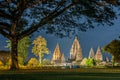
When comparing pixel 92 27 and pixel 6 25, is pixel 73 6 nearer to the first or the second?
pixel 92 27

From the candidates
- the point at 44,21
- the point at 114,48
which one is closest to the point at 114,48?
the point at 114,48

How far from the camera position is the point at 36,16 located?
39.3 meters

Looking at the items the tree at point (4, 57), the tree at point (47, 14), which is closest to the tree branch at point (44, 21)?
the tree at point (47, 14)

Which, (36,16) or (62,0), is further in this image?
(36,16)

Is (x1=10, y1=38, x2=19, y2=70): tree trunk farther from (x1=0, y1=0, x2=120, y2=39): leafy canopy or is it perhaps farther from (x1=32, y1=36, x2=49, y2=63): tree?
(x1=32, y1=36, x2=49, y2=63): tree

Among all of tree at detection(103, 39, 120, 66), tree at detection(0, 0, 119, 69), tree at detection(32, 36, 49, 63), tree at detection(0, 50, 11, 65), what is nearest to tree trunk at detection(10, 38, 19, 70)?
tree at detection(0, 0, 119, 69)

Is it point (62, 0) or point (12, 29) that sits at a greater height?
point (62, 0)

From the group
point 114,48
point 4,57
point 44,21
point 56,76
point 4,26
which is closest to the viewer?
point 56,76

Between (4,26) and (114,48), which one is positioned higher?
(4,26)

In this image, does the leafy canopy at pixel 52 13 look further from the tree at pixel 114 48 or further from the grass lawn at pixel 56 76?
the tree at pixel 114 48

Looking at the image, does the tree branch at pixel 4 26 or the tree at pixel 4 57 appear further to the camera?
the tree at pixel 4 57

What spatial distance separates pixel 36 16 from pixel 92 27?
5.12 meters

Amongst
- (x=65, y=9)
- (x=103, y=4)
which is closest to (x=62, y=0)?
(x=65, y=9)

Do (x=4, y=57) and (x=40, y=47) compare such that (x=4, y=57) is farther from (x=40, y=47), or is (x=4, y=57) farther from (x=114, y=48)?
(x=40, y=47)
